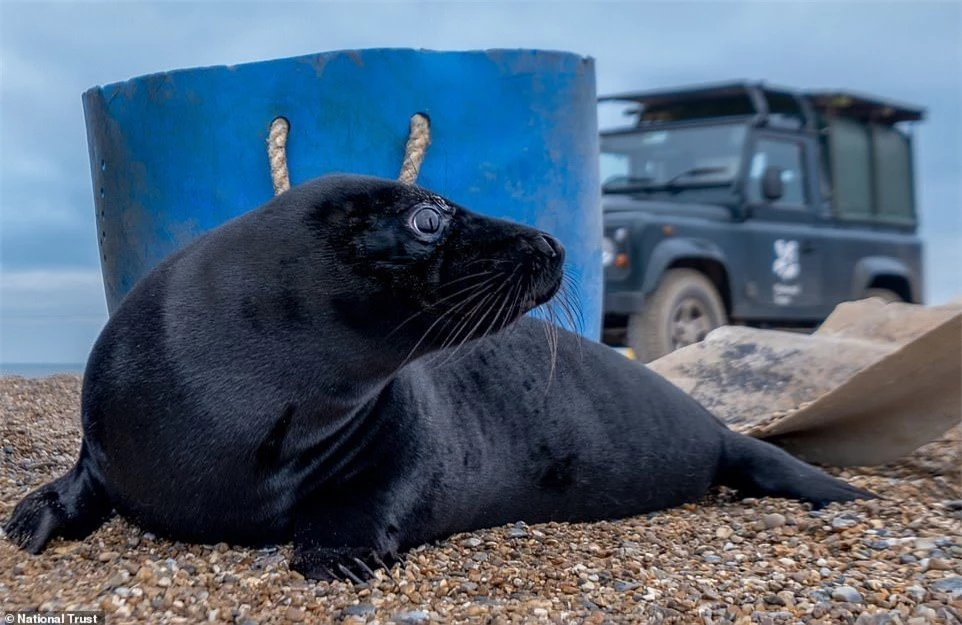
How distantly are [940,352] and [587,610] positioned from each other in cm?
164

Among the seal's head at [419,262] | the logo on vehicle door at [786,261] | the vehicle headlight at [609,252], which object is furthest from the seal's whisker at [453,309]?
the logo on vehicle door at [786,261]

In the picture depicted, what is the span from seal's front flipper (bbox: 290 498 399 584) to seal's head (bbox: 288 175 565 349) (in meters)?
0.36

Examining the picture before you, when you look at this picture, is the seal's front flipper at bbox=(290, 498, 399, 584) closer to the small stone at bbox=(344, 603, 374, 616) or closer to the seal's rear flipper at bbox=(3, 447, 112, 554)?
the small stone at bbox=(344, 603, 374, 616)

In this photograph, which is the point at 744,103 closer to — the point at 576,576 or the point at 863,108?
the point at 863,108

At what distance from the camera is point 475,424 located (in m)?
2.64

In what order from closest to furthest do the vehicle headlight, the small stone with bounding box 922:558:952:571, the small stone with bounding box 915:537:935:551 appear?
the small stone with bounding box 922:558:952:571 → the small stone with bounding box 915:537:935:551 → the vehicle headlight

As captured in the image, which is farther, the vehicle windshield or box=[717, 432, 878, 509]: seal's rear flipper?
the vehicle windshield

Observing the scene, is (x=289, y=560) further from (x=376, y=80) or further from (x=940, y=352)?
(x=940, y=352)

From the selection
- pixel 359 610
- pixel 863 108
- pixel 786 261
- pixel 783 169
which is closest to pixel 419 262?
pixel 359 610

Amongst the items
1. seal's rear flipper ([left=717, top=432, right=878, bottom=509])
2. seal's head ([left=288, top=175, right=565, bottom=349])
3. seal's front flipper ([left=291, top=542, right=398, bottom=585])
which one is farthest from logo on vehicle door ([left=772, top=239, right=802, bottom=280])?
seal's front flipper ([left=291, top=542, right=398, bottom=585])

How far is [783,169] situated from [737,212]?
68 centimetres

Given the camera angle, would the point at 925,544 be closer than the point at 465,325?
No

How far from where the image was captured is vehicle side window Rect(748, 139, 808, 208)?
337 inches

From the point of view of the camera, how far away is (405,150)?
3234mm
